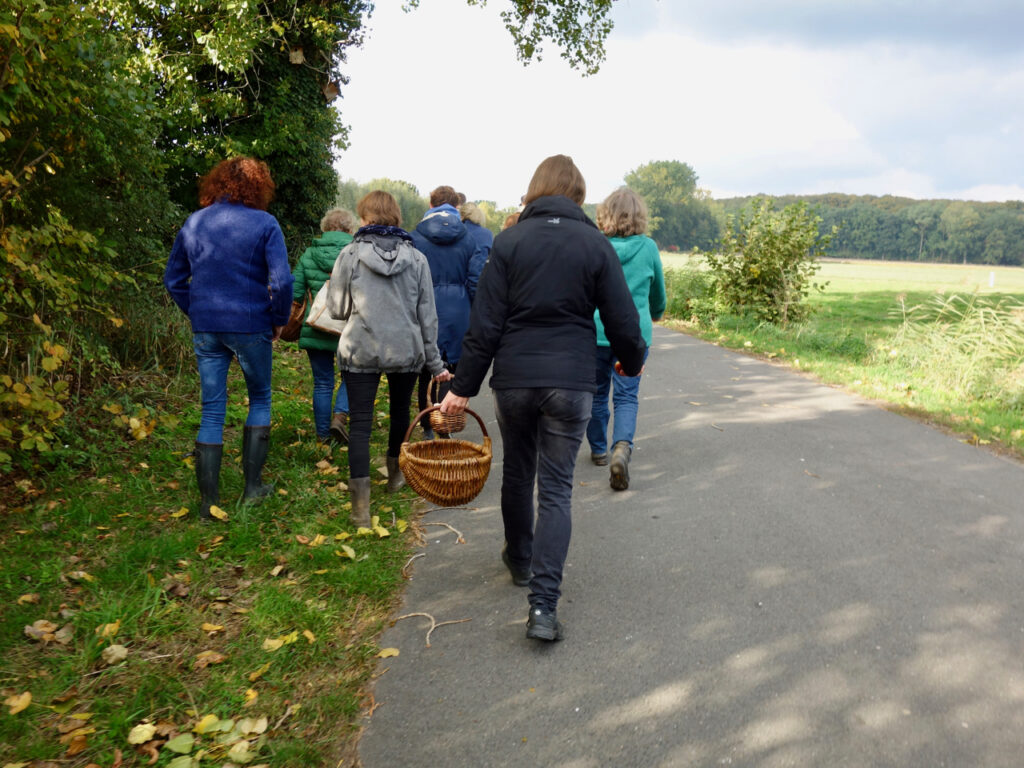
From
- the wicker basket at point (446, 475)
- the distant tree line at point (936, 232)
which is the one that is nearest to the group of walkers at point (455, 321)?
the wicker basket at point (446, 475)

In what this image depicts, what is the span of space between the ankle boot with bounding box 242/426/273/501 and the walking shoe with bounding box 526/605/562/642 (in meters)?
2.32

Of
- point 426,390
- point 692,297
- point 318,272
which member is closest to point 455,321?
point 426,390

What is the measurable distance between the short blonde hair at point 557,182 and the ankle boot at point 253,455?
7.90ft

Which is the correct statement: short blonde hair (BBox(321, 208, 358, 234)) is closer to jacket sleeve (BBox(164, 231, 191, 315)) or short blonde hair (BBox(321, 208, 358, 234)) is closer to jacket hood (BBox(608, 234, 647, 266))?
jacket sleeve (BBox(164, 231, 191, 315))

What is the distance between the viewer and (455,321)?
6.23 metres

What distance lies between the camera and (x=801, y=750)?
258 cm

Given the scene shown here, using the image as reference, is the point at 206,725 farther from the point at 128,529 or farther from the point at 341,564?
the point at 128,529

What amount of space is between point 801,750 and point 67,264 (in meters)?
4.54

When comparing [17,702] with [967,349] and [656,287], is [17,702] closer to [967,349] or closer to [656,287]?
[656,287]

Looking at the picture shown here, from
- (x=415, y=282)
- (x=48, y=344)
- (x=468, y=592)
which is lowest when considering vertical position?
(x=468, y=592)

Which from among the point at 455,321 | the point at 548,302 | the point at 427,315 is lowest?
the point at 455,321

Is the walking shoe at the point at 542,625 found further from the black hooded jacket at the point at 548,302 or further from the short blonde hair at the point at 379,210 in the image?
the short blonde hair at the point at 379,210

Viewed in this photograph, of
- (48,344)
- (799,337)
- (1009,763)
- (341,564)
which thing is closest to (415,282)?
(341,564)

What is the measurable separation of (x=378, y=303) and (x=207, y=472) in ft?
4.85
